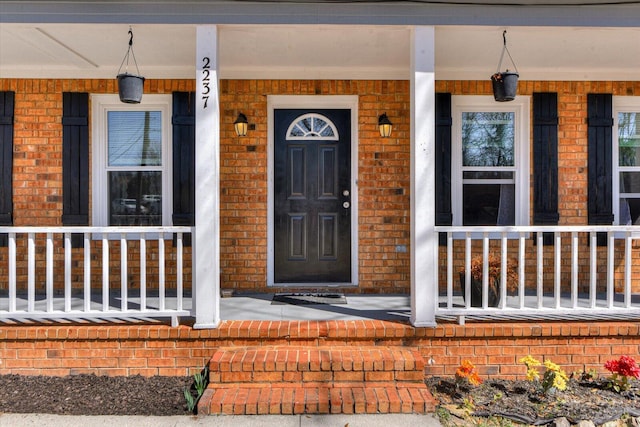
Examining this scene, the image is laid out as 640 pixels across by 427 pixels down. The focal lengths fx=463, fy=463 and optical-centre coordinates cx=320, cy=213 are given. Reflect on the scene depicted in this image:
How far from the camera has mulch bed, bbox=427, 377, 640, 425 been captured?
3.29 metres

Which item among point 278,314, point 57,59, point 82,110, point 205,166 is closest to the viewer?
point 205,166

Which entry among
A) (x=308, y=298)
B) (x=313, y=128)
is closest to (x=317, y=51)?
(x=313, y=128)

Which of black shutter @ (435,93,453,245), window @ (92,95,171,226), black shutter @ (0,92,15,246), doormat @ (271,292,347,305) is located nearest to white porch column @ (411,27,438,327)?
doormat @ (271,292,347,305)

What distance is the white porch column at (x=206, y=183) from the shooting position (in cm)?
381

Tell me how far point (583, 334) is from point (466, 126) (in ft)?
8.70

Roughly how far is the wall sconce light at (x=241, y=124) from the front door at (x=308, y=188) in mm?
386

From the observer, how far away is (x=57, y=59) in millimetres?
4891

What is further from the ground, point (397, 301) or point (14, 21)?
point (14, 21)

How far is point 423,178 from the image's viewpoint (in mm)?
3846

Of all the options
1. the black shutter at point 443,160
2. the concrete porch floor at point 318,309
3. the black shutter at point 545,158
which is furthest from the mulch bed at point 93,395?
the black shutter at point 545,158

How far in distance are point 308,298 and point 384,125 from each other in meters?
2.12

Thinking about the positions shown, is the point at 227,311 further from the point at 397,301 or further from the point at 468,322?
the point at 468,322

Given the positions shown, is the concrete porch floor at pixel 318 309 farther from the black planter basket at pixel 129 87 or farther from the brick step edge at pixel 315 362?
the black planter basket at pixel 129 87

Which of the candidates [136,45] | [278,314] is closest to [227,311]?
[278,314]
